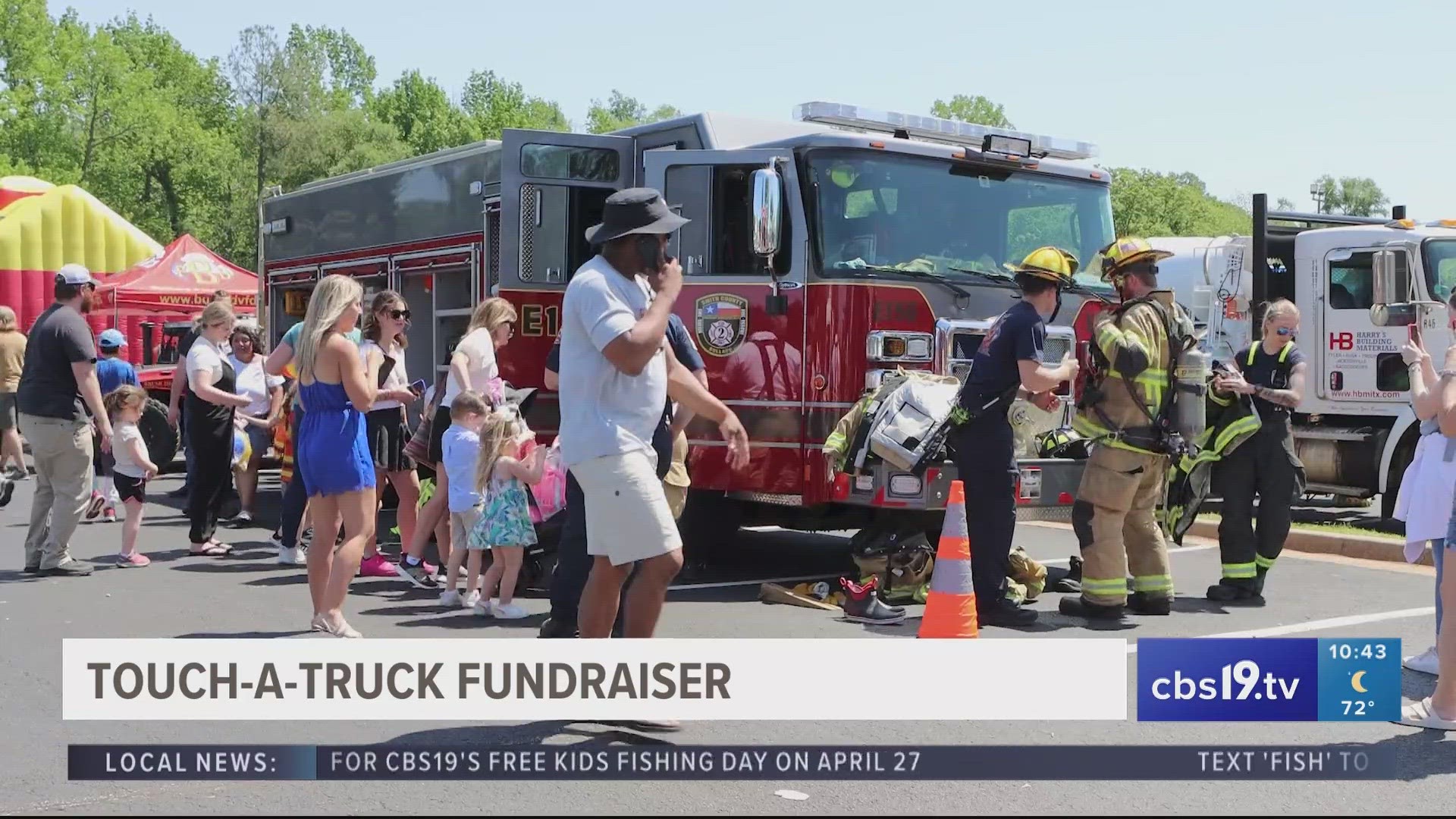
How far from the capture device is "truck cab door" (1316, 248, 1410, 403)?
1266cm

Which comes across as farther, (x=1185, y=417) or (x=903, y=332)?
(x=903, y=332)

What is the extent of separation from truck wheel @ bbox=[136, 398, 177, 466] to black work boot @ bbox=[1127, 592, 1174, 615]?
1057cm

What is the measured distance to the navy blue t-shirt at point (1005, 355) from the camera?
748cm

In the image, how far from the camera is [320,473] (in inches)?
268

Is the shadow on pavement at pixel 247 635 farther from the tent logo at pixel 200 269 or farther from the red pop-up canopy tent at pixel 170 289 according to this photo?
the tent logo at pixel 200 269

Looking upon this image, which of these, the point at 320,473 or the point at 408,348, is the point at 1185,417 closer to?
the point at 320,473

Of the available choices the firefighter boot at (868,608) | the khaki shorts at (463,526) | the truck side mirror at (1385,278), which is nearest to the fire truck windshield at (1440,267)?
the truck side mirror at (1385,278)

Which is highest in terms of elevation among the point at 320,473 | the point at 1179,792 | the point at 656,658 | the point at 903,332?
the point at 903,332

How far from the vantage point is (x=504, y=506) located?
7.80 metres

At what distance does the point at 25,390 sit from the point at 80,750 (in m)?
4.91

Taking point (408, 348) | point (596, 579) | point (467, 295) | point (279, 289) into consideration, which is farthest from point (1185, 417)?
point (279, 289)

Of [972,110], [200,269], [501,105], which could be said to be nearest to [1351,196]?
[972,110]

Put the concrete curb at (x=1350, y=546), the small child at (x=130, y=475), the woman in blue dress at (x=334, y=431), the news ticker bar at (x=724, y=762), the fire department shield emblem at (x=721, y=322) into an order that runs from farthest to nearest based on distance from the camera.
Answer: the concrete curb at (x=1350, y=546)
the small child at (x=130, y=475)
the fire department shield emblem at (x=721, y=322)
the woman in blue dress at (x=334, y=431)
the news ticker bar at (x=724, y=762)

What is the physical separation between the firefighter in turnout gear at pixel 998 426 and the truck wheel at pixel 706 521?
6.68 feet
